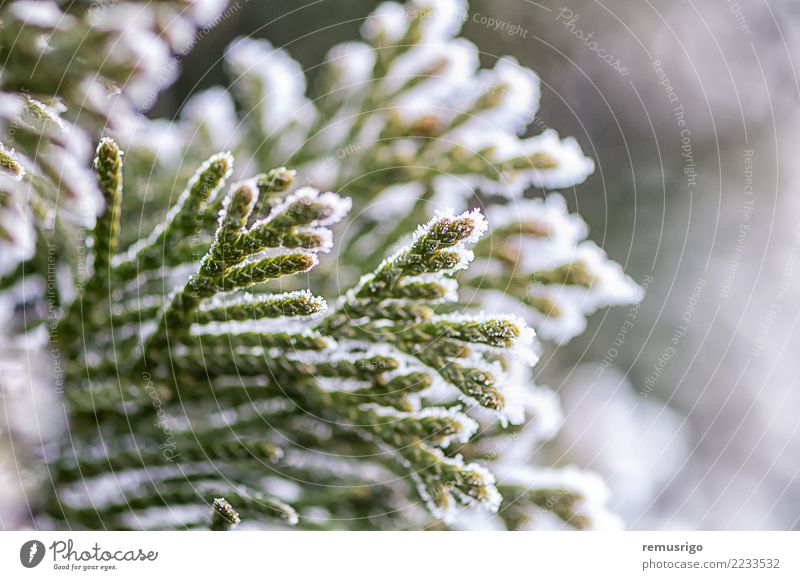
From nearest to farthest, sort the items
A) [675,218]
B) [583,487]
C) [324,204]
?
[324,204]
[583,487]
[675,218]

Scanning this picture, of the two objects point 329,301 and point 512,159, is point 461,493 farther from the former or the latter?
point 512,159

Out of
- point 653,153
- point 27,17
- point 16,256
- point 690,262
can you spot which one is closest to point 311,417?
point 16,256

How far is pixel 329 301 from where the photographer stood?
0.78 meters

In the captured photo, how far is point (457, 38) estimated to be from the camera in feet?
2.86

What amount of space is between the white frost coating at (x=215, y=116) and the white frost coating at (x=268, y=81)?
0.03 meters

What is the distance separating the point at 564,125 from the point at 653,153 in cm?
19

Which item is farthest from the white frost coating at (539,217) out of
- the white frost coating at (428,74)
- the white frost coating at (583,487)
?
the white frost coating at (583,487)

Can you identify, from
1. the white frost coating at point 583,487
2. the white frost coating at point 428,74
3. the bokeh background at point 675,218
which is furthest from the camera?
the bokeh background at point 675,218

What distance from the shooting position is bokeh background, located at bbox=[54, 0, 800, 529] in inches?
36.8

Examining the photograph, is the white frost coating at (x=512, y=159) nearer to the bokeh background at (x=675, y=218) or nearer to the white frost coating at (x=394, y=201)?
the white frost coating at (x=394, y=201)

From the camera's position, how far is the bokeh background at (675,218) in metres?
0.93

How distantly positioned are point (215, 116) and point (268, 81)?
0.28 ft

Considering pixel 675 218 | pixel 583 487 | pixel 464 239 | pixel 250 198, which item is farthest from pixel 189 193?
pixel 675 218

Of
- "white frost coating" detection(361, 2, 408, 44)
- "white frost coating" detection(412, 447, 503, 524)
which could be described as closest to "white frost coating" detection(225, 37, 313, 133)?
"white frost coating" detection(361, 2, 408, 44)
